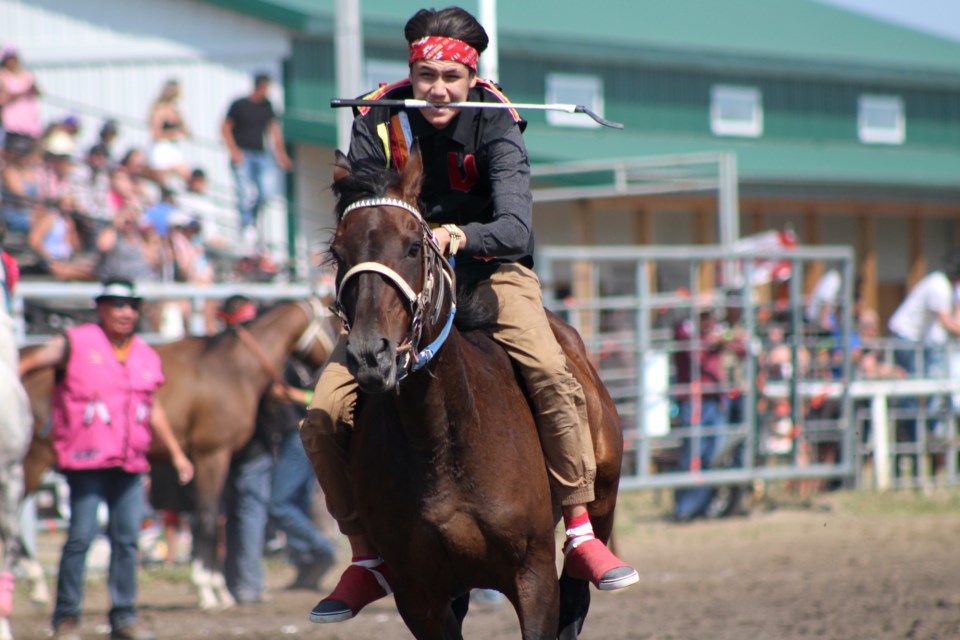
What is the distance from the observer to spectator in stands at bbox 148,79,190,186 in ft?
56.5

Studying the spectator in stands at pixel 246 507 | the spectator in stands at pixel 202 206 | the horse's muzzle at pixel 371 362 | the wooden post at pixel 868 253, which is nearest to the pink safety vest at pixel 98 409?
the spectator in stands at pixel 246 507

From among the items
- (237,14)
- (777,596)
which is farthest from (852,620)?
(237,14)

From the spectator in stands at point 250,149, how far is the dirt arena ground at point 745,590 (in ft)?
19.2

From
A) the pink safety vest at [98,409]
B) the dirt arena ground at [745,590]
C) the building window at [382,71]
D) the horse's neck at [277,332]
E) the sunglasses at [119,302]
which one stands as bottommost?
the dirt arena ground at [745,590]

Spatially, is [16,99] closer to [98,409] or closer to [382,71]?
[98,409]

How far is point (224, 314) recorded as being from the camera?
1182cm

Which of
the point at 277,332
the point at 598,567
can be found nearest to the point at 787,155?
the point at 277,332

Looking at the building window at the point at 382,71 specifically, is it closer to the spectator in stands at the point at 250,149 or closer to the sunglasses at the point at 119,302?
the spectator in stands at the point at 250,149

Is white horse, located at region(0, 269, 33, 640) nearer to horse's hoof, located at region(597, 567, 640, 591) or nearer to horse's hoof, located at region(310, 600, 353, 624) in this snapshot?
horse's hoof, located at region(310, 600, 353, 624)

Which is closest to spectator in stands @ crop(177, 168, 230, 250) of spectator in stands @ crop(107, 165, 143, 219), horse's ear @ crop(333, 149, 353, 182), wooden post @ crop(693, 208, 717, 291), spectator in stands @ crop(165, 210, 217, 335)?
spectator in stands @ crop(107, 165, 143, 219)

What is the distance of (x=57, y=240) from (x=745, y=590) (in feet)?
26.9

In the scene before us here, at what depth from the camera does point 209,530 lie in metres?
10.9

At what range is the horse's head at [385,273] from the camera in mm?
4254

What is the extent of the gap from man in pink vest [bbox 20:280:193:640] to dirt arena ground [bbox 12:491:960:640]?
607 millimetres
